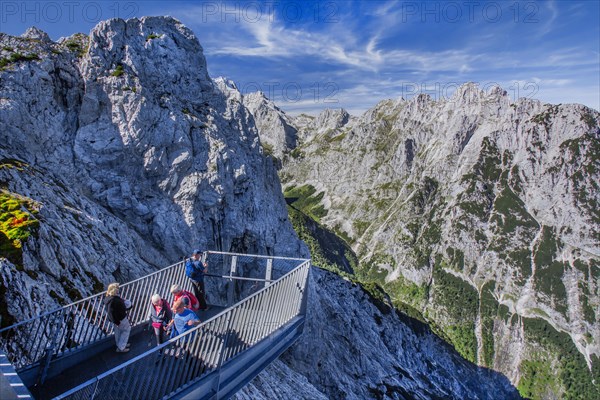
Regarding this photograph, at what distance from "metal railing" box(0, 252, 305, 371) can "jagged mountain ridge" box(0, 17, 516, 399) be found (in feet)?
4.48

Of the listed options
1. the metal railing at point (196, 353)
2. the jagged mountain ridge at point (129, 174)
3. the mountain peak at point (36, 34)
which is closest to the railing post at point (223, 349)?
the metal railing at point (196, 353)

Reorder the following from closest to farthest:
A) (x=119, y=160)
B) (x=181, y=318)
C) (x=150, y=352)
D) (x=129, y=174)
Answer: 1. (x=150, y=352)
2. (x=181, y=318)
3. (x=119, y=160)
4. (x=129, y=174)

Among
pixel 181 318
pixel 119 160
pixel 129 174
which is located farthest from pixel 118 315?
pixel 119 160

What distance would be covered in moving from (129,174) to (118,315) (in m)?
30.9

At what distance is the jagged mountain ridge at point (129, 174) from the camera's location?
2052cm

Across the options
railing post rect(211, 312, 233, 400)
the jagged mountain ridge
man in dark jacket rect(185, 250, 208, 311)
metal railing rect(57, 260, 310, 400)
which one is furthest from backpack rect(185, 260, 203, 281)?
railing post rect(211, 312, 233, 400)

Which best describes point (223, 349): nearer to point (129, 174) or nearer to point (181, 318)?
point (181, 318)

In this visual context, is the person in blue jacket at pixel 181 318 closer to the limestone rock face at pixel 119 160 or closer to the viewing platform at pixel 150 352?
the viewing platform at pixel 150 352

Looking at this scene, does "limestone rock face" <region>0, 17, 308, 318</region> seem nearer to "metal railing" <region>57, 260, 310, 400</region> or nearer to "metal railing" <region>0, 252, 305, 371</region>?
"metal railing" <region>0, 252, 305, 371</region>

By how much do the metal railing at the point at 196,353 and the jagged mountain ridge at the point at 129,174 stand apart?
6760 millimetres

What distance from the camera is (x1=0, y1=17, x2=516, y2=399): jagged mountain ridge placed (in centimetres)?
2052

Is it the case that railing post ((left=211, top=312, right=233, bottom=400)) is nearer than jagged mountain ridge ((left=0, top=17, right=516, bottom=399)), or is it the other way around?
railing post ((left=211, top=312, right=233, bottom=400))

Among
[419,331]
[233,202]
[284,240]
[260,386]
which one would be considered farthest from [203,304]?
[419,331]

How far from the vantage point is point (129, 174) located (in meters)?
40.7
